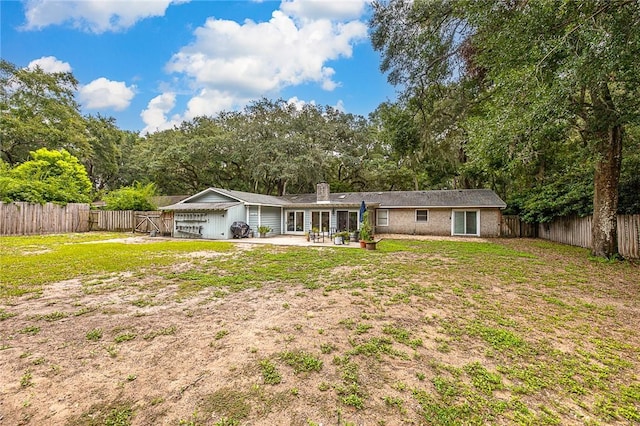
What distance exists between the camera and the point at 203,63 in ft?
50.8

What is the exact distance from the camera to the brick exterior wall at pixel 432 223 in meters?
16.0

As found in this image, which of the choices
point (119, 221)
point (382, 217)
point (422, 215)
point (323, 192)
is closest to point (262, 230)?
point (323, 192)

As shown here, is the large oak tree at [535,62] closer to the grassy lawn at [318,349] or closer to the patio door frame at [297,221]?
the grassy lawn at [318,349]

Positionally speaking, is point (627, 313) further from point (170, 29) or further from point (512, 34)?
point (170, 29)

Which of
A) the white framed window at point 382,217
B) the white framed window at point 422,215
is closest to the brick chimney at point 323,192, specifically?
the white framed window at point 382,217

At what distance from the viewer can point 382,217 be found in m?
18.2

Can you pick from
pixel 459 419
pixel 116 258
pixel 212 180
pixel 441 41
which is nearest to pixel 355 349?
pixel 459 419

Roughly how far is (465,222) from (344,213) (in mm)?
7081

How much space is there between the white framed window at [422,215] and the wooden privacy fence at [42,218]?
826 inches

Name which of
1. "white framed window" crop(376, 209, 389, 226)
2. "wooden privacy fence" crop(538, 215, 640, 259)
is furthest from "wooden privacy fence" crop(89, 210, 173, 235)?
"wooden privacy fence" crop(538, 215, 640, 259)

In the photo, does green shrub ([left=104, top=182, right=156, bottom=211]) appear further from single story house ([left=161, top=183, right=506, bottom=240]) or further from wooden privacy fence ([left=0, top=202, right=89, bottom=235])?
single story house ([left=161, top=183, right=506, bottom=240])

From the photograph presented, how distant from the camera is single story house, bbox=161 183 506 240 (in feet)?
Answer: 49.8

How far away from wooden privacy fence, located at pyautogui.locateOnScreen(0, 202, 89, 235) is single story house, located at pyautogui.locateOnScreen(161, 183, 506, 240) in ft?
22.2

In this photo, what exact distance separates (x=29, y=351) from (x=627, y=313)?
7.73 meters
